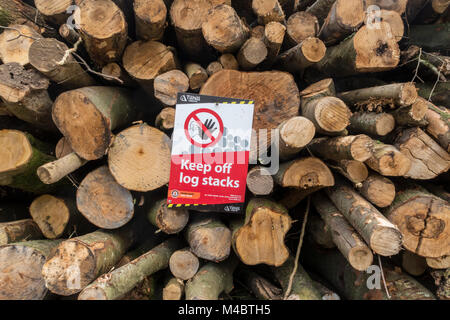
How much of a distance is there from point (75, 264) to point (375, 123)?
6.63ft

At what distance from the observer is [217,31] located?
6.44 feet

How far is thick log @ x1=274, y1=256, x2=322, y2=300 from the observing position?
1952 millimetres

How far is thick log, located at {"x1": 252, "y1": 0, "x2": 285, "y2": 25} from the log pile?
1 centimetres

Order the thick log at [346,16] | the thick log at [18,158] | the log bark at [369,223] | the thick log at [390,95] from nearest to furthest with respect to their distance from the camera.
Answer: the log bark at [369,223]
the thick log at [390,95]
the thick log at [18,158]
the thick log at [346,16]

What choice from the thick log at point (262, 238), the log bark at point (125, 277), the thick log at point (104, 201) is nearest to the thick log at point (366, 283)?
the thick log at point (262, 238)

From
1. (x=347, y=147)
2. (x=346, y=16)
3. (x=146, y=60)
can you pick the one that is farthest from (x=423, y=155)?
(x=146, y=60)

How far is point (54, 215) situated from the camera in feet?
7.36

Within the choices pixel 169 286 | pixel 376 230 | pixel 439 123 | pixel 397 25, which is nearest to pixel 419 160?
pixel 439 123

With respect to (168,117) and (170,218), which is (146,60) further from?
(170,218)

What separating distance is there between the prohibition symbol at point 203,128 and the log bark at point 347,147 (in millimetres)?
676

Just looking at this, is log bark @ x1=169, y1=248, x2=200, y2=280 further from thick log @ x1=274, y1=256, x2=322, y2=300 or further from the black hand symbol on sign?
the black hand symbol on sign

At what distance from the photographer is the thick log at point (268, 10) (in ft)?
6.81

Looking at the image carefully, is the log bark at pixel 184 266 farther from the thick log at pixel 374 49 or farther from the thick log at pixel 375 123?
the thick log at pixel 374 49
